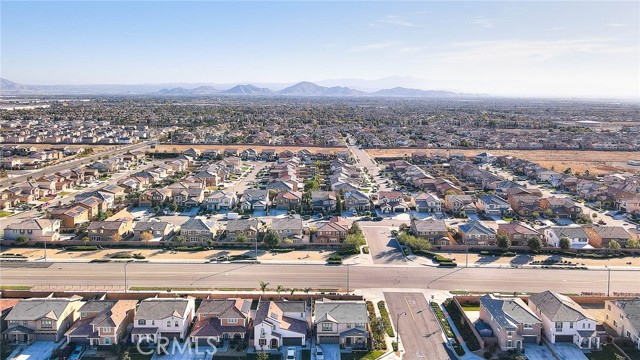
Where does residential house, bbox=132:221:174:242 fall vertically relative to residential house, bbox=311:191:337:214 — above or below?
below

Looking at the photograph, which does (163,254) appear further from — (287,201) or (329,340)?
(329,340)

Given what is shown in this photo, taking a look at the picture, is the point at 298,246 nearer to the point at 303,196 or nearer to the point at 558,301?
the point at 303,196

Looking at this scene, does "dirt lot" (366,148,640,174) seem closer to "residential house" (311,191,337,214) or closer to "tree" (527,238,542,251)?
"residential house" (311,191,337,214)

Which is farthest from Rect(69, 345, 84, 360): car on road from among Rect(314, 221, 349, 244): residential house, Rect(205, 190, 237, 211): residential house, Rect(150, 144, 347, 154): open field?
Rect(150, 144, 347, 154): open field

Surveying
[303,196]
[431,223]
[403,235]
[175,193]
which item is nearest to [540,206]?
[431,223]

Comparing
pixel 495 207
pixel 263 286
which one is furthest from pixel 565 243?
pixel 263 286

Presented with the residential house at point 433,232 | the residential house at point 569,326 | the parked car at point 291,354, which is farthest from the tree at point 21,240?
the residential house at point 569,326

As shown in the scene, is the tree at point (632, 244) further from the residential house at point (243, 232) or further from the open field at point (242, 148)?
the open field at point (242, 148)
